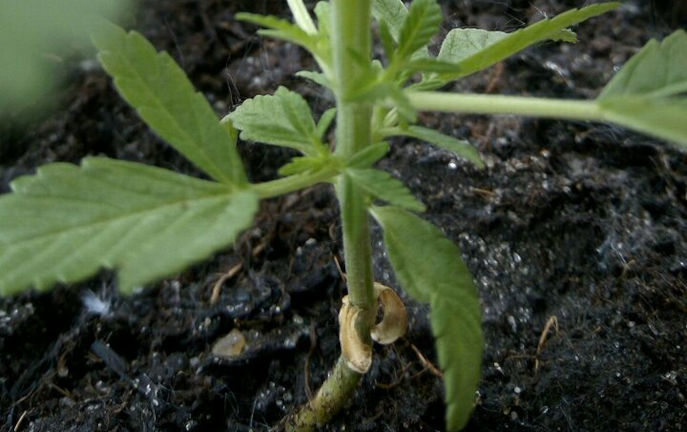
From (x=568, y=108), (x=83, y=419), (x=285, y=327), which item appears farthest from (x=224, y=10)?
(x=568, y=108)

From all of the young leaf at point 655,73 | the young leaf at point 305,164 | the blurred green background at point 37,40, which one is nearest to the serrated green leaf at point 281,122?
the young leaf at point 305,164

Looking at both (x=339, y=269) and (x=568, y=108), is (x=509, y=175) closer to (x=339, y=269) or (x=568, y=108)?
(x=339, y=269)

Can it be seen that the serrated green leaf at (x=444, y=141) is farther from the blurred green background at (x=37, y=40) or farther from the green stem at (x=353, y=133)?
the blurred green background at (x=37, y=40)

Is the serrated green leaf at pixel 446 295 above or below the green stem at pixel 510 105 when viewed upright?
below

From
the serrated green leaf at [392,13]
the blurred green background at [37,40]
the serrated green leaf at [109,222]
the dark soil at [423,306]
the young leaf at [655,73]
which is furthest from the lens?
the blurred green background at [37,40]

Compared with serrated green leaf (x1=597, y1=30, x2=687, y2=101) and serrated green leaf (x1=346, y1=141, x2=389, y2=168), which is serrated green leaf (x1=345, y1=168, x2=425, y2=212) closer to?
serrated green leaf (x1=346, y1=141, x2=389, y2=168)

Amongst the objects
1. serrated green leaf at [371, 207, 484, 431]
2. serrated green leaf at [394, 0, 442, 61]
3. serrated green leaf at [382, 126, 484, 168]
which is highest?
serrated green leaf at [394, 0, 442, 61]

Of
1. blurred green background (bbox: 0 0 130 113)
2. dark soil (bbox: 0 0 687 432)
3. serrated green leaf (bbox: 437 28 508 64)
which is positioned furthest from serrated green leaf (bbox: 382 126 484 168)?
blurred green background (bbox: 0 0 130 113)
